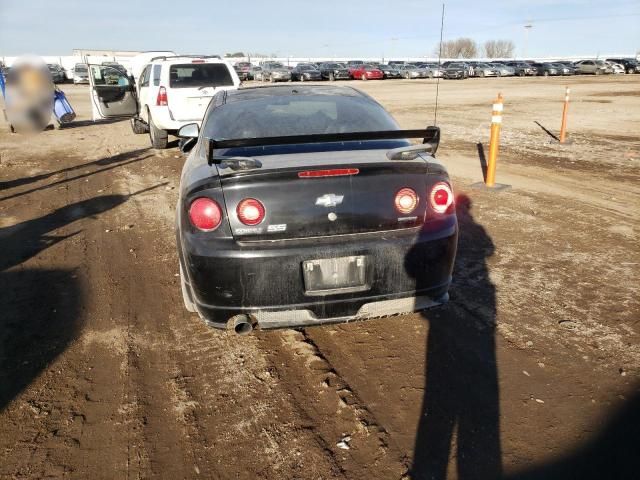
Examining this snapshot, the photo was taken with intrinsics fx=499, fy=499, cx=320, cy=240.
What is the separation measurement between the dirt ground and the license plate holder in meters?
0.60

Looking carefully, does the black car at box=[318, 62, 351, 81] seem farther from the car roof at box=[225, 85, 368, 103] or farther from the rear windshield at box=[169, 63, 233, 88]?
the car roof at box=[225, 85, 368, 103]

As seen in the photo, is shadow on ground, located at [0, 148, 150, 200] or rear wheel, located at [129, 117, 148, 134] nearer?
shadow on ground, located at [0, 148, 150, 200]

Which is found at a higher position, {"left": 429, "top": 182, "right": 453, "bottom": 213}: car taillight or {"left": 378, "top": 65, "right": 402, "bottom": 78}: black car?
{"left": 378, "top": 65, "right": 402, "bottom": 78}: black car

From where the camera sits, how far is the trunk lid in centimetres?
278

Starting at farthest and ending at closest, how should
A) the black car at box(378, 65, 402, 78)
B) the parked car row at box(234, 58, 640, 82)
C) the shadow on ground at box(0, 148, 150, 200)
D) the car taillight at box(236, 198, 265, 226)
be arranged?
the black car at box(378, 65, 402, 78)
the parked car row at box(234, 58, 640, 82)
the shadow on ground at box(0, 148, 150, 200)
the car taillight at box(236, 198, 265, 226)

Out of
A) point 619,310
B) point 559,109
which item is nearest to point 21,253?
point 619,310

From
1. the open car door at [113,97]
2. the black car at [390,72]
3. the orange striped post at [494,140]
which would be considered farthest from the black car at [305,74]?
the orange striped post at [494,140]

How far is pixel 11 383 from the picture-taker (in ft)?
10.00

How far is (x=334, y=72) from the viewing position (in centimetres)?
4506

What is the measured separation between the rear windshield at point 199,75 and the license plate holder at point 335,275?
891 cm

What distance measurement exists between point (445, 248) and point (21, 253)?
14.5 ft

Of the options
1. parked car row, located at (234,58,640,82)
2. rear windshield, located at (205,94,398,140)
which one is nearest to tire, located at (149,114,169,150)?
rear windshield, located at (205,94,398,140)

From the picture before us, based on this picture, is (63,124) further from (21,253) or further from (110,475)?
(110,475)

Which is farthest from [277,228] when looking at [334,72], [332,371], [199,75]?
[334,72]
